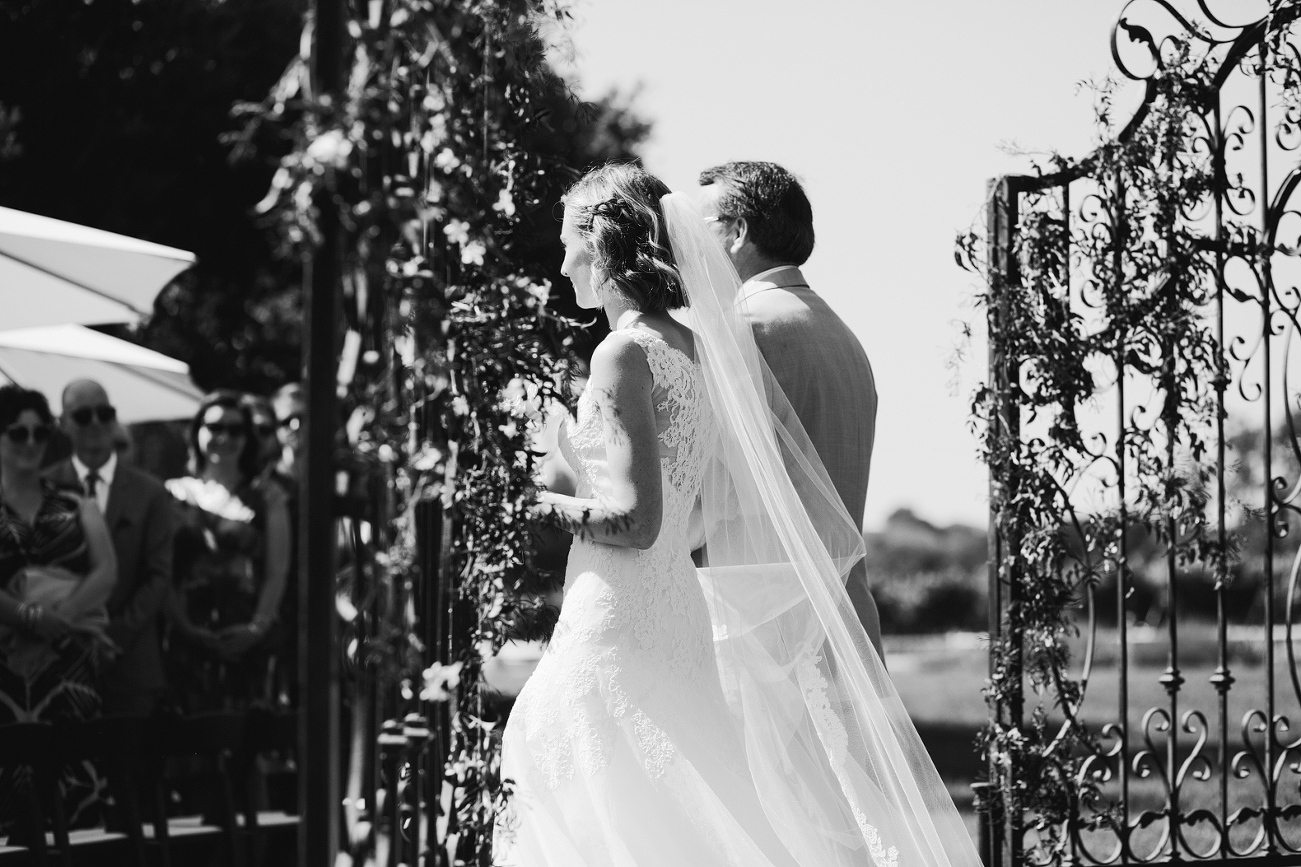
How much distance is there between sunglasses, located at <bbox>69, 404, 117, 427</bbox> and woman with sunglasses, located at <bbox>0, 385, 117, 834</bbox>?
12.7 inches

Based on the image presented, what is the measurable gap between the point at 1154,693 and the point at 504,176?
12850 millimetres

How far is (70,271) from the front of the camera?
6164 millimetres

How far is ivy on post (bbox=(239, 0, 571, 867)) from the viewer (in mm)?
1804

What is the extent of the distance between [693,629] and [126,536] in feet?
10.2

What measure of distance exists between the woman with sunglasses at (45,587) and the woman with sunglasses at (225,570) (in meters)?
0.50

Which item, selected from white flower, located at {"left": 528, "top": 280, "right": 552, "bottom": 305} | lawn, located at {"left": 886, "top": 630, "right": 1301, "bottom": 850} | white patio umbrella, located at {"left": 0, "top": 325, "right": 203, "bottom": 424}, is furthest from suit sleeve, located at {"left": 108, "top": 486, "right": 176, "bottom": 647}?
white flower, located at {"left": 528, "top": 280, "right": 552, "bottom": 305}

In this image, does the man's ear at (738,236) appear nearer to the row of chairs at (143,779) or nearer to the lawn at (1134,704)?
the lawn at (1134,704)

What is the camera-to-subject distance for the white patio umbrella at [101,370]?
22.4 ft

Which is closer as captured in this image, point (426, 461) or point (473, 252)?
point (426, 461)

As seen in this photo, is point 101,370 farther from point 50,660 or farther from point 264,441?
point 50,660

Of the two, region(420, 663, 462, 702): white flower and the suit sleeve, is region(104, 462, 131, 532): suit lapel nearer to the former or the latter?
the suit sleeve

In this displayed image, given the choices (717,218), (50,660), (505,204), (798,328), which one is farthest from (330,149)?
(50,660)

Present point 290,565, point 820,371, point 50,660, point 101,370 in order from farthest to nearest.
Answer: point 101,370 → point 290,565 → point 50,660 → point 820,371

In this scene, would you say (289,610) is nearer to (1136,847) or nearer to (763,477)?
(763,477)
